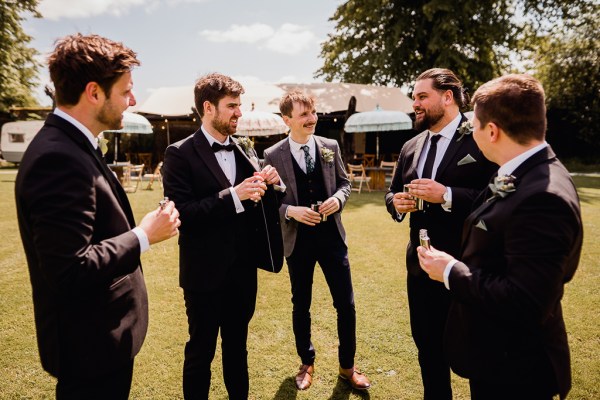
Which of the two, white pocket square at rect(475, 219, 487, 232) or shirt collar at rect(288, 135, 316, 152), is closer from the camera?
white pocket square at rect(475, 219, 487, 232)

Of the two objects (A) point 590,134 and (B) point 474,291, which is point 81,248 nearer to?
(B) point 474,291

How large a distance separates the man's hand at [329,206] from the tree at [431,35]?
21.3 meters

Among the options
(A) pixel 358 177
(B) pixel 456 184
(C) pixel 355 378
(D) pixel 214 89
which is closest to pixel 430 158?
(B) pixel 456 184

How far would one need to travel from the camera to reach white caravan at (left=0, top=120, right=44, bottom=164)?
26406 millimetres

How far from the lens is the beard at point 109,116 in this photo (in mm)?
1934

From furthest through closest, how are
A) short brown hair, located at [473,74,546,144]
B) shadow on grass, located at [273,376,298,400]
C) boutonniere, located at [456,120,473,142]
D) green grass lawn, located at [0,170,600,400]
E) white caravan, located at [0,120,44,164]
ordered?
white caravan, located at [0,120,44,164]
green grass lawn, located at [0,170,600,400]
shadow on grass, located at [273,376,298,400]
boutonniere, located at [456,120,473,142]
short brown hair, located at [473,74,546,144]

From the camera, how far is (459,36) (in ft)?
75.5

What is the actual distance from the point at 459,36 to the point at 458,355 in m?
25.1

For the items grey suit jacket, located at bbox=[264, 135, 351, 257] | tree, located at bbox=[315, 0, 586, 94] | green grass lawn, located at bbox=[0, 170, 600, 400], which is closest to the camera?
→ green grass lawn, located at bbox=[0, 170, 600, 400]

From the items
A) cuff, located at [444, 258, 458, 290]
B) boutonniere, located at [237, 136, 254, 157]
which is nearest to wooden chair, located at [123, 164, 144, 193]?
boutonniere, located at [237, 136, 254, 157]

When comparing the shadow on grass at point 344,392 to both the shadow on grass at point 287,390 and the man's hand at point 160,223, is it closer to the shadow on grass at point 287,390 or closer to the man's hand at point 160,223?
the shadow on grass at point 287,390

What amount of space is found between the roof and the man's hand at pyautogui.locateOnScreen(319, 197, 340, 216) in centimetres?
1906

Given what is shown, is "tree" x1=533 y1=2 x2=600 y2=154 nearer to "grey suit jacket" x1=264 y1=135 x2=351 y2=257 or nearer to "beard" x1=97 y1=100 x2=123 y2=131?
"grey suit jacket" x1=264 y1=135 x2=351 y2=257

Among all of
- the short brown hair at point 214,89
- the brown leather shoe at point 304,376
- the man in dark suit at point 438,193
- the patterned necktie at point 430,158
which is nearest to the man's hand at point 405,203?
the man in dark suit at point 438,193
